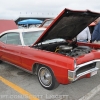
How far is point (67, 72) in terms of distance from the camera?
9.93ft

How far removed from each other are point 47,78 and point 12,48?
151 cm

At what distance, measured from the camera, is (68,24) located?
13.1 feet

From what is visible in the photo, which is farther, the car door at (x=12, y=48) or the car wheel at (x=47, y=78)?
the car door at (x=12, y=48)

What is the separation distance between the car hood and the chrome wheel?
0.76 meters

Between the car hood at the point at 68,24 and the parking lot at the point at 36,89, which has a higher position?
Answer: the car hood at the point at 68,24

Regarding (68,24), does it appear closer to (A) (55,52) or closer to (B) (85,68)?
(A) (55,52)

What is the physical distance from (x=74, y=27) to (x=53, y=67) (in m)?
1.60

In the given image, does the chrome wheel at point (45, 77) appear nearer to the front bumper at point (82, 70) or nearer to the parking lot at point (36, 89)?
the parking lot at point (36, 89)

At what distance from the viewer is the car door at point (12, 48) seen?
14.0ft

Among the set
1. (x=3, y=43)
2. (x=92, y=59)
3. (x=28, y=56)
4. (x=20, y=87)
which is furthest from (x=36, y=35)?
(x=92, y=59)

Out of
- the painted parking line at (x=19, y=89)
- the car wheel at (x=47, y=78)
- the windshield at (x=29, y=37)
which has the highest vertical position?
the windshield at (x=29, y=37)

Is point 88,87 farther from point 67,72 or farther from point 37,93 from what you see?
point 37,93

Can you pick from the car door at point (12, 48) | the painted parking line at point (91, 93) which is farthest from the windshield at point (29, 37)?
the painted parking line at point (91, 93)

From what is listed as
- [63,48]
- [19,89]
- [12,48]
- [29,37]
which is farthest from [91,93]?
[12,48]
